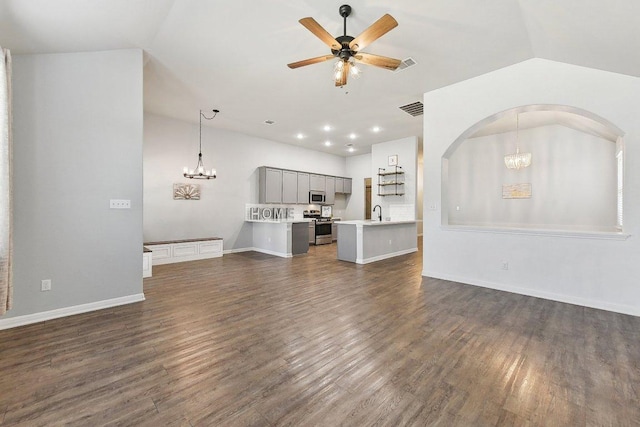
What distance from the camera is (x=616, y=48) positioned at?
2.59 m

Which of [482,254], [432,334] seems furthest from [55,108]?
[482,254]

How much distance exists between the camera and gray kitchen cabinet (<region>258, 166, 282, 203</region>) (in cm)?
754

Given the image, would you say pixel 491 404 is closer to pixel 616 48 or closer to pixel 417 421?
pixel 417 421

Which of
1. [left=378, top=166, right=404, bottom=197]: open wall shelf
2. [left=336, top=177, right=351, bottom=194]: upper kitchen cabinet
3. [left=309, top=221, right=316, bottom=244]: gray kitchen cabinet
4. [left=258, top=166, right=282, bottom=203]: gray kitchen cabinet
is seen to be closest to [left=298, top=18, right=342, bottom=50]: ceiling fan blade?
[left=258, top=166, right=282, bottom=203]: gray kitchen cabinet

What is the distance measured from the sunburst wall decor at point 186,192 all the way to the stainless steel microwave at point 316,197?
11.2ft

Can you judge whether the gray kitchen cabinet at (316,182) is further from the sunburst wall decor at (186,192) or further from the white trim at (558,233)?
the white trim at (558,233)

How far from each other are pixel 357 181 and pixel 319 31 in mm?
7644

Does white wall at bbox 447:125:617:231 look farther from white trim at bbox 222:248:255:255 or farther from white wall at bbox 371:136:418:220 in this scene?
white trim at bbox 222:248:255:255

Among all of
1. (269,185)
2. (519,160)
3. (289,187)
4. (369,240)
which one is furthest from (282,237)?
(519,160)

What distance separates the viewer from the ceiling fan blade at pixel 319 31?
2342 mm

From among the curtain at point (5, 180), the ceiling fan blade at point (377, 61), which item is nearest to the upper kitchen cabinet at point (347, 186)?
the ceiling fan blade at point (377, 61)

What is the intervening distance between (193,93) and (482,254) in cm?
552

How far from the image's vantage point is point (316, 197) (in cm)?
884

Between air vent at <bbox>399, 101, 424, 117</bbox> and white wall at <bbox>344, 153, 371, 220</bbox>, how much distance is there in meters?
4.12
